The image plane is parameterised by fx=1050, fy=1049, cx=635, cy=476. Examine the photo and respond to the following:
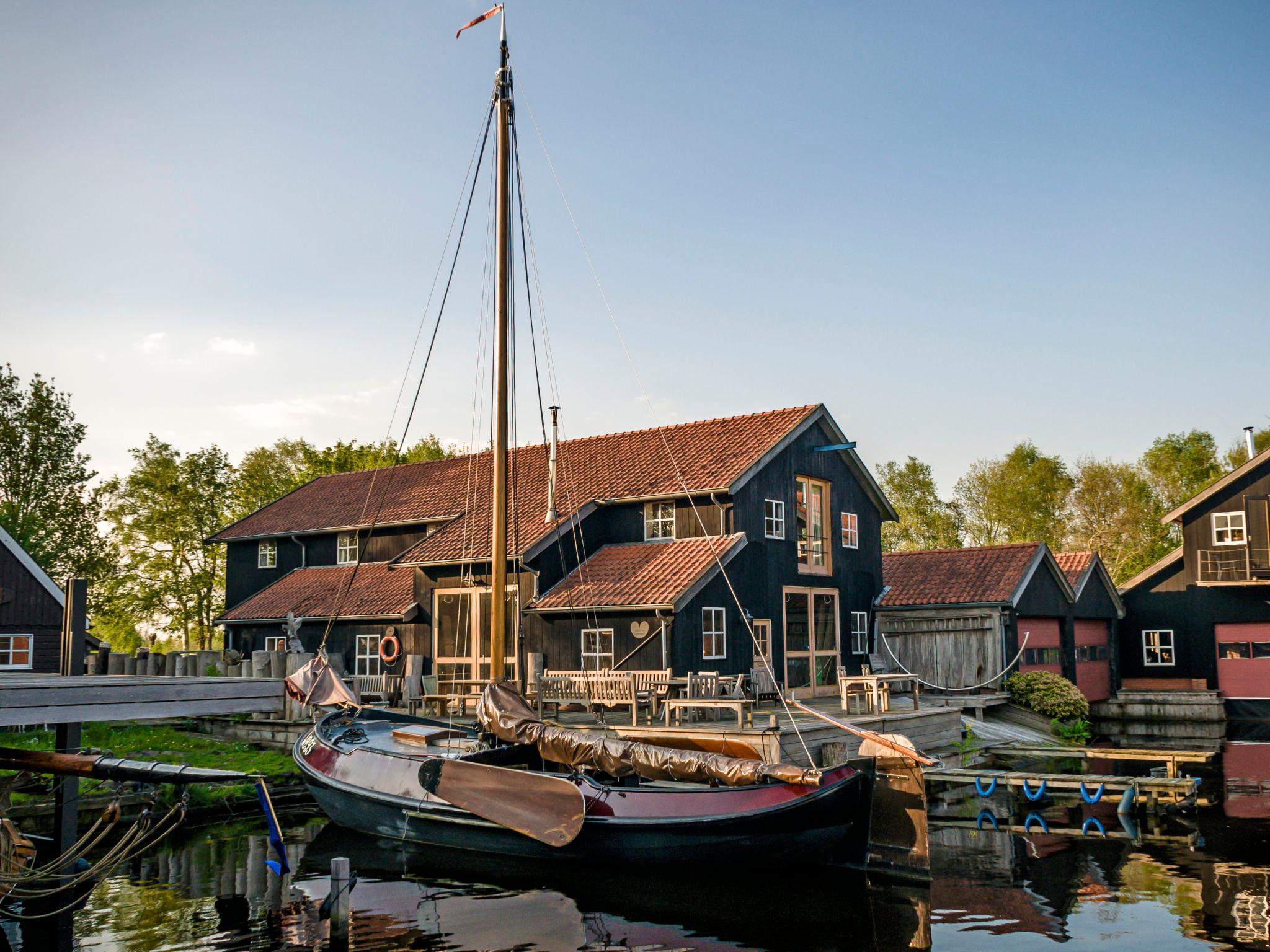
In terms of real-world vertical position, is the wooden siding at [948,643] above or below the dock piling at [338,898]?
above

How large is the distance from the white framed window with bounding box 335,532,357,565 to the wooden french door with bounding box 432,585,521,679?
7411 millimetres

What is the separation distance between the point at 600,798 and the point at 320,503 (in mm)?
24414

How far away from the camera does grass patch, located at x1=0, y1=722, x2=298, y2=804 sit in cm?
1934

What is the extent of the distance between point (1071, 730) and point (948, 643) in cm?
393

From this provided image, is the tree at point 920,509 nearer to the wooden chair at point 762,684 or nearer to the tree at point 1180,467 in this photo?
the tree at point 1180,467

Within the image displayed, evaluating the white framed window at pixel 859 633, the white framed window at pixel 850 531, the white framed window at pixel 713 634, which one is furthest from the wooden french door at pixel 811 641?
the white framed window at pixel 713 634

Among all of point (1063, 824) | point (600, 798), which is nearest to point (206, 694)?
point (600, 798)

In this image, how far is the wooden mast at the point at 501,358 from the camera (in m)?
17.8

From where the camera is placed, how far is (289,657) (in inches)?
995

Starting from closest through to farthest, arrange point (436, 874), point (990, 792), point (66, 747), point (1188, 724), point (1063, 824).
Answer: point (66, 747), point (436, 874), point (1063, 824), point (990, 792), point (1188, 724)

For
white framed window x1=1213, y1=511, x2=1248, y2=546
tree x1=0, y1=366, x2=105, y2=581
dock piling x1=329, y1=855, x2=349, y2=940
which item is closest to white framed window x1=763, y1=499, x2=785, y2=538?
dock piling x1=329, y1=855, x2=349, y2=940

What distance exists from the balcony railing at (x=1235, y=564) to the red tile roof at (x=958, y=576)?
23.9 feet

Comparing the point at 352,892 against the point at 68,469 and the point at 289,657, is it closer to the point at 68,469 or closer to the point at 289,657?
the point at 289,657

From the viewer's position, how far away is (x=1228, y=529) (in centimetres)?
3466
